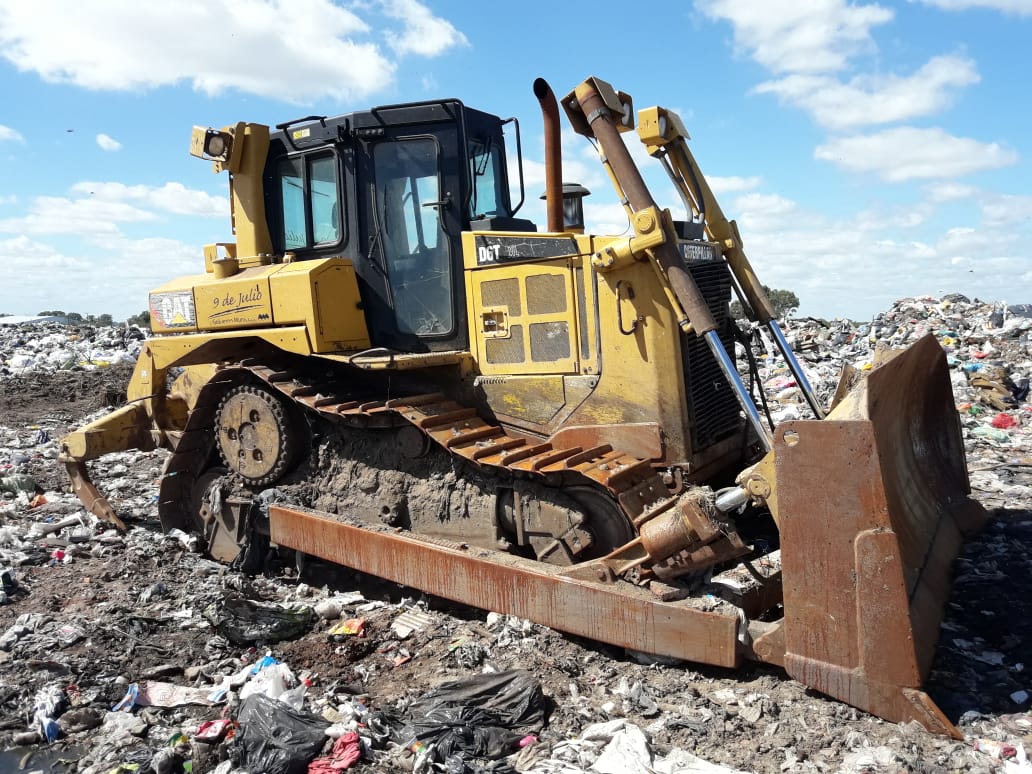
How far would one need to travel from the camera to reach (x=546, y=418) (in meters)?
4.73

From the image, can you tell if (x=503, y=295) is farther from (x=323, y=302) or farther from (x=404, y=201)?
(x=323, y=302)

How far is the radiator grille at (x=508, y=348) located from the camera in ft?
15.6

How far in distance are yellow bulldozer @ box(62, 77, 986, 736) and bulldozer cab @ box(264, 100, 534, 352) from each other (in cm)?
1

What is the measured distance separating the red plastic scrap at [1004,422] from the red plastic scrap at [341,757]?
27.3 feet

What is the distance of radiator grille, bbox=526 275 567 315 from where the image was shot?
4582 millimetres

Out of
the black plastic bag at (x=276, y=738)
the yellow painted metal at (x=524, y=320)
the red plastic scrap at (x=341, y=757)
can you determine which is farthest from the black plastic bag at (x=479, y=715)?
the yellow painted metal at (x=524, y=320)

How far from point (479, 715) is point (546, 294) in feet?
7.44

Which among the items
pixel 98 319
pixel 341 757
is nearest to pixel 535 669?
pixel 341 757

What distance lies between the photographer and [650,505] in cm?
411

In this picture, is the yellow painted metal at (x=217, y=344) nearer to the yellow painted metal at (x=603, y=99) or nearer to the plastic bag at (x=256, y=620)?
the plastic bag at (x=256, y=620)

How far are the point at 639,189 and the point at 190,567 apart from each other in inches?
160

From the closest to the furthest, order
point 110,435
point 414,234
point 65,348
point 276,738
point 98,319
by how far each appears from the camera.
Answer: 1. point 276,738
2. point 414,234
3. point 110,435
4. point 65,348
5. point 98,319

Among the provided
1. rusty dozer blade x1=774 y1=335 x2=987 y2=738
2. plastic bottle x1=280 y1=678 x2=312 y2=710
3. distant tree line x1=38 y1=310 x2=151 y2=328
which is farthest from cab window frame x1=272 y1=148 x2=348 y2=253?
distant tree line x1=38 y1=310 x2=151 y2=328

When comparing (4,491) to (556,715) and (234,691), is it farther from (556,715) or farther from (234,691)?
(556,715)
